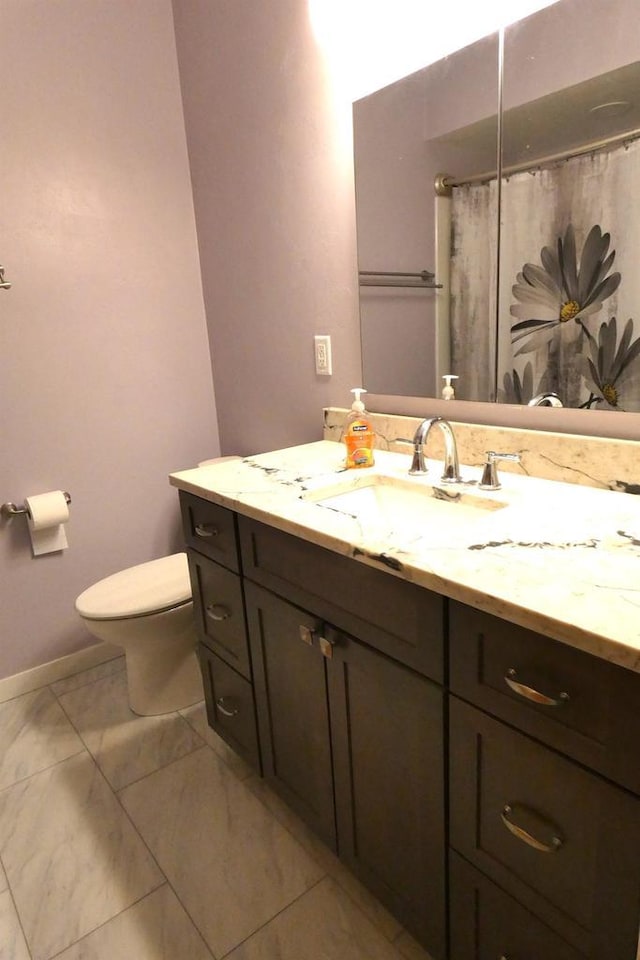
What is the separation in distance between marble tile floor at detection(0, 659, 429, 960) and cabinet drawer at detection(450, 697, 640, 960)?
51 centimetres

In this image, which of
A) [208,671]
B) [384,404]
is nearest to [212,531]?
[208,671]

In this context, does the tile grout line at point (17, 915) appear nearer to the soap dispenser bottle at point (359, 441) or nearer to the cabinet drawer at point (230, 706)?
the cabinet drawer at point (230, 706)

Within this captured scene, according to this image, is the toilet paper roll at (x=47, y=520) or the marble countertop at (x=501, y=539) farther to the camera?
the toilet paper roll at (x=47, y=520)

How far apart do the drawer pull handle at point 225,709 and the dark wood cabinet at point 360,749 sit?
15cm

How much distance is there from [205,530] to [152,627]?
0.52 meters

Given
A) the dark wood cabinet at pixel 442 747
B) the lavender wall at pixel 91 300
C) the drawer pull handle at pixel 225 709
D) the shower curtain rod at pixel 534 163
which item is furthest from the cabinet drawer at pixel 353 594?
the lavender wall at pixel 91 300

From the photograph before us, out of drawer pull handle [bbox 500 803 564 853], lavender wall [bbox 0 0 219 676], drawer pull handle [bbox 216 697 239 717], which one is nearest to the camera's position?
drawer pull handle [bbox 500 803 564 853]

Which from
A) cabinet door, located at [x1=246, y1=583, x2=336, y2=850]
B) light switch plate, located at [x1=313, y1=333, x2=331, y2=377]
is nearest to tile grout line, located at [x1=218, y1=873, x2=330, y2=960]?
cabinet door, located at [x1=246, y1=583, x2=336, y2=850]

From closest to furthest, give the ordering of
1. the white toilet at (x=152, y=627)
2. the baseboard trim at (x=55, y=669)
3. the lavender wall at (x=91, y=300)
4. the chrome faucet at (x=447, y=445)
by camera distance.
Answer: the chrome faucet at (x=447, y=445)
the white toilet at (x=152, y=627)
the lavender wall at (x=91, y=300)
the baseboard trim at (x=55, y=669)

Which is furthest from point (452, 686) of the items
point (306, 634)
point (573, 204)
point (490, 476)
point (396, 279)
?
point (396, 279)

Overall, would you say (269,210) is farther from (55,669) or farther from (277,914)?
(277,914)

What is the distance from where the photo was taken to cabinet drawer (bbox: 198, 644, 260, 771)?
146cm

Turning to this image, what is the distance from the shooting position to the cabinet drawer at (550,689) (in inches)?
25.9

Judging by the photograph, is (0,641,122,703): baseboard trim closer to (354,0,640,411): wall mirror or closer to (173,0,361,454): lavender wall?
(173,0,361,454): lavender wall
